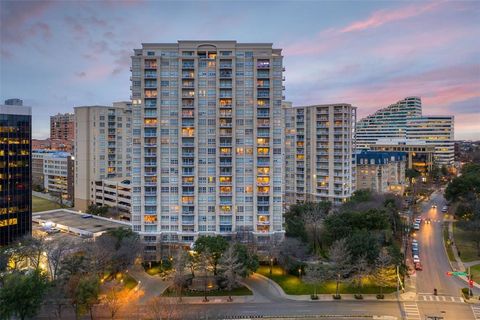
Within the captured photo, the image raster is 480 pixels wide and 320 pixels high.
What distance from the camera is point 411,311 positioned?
46.4 metres

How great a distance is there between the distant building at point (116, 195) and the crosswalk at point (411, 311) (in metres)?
73.1

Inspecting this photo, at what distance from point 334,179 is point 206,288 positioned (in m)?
62.9

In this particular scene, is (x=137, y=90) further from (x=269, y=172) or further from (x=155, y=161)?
Result: (x=269, y=172)

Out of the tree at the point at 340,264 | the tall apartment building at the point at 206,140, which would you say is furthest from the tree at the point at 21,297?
the tree at the point at 340,264

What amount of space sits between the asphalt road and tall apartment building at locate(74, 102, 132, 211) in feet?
276

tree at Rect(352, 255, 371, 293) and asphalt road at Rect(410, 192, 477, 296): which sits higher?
tree at Rect(352, 255, 371, 293)

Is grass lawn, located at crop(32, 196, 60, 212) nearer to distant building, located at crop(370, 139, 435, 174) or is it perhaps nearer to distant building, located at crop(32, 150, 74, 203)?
distant building, located at crop(32, 150, 74, 203)

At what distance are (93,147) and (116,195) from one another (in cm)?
1852

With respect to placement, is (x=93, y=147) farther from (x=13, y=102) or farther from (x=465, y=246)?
(x=465, y=246)

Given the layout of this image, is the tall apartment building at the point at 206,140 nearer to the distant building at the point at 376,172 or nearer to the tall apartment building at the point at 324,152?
the tall apartment building at the point at 324,152

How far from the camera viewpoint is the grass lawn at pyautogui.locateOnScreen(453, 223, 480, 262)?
6619 centimetres

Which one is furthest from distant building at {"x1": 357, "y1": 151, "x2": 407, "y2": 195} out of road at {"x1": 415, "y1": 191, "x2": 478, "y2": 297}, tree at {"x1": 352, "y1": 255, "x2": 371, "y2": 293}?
tree at {"x1": 352, "y1": 255, "x2": 371, "y2": 293}

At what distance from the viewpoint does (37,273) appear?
43.0m

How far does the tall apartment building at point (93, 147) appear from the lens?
113 m
